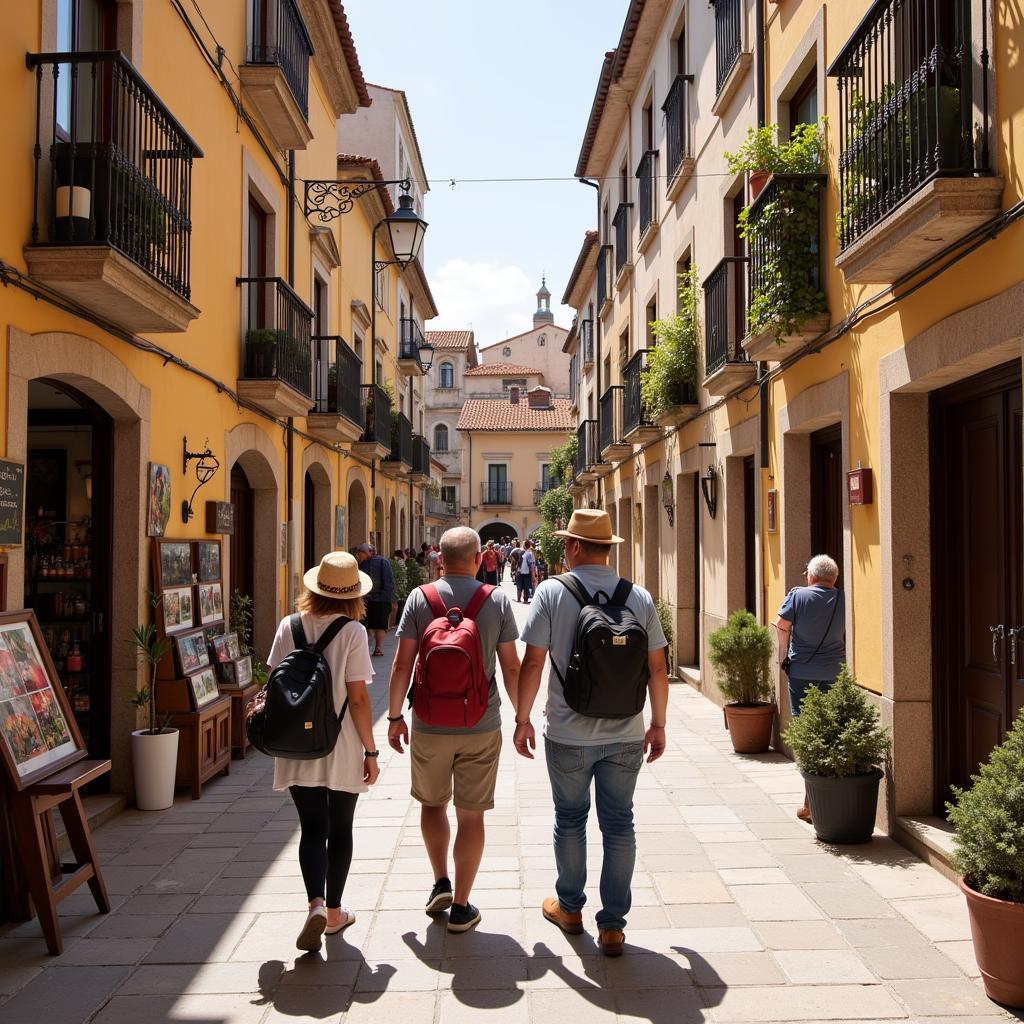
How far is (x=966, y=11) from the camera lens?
521cm

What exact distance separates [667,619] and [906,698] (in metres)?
7.79

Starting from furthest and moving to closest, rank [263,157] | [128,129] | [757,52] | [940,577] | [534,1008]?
[263,157] < [757,52] < [128,129] < [940,577] < [534,1008]

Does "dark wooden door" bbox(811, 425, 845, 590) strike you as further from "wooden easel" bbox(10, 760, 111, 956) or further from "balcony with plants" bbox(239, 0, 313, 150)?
"balcony with plants" bbox(239, 0, 313, 150)

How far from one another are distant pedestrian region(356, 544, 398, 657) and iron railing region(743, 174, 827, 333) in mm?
8515

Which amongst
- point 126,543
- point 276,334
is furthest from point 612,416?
point 126,543

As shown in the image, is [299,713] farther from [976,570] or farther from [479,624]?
[976,570]

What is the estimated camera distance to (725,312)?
10.3m

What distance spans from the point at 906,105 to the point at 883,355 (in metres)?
1.55

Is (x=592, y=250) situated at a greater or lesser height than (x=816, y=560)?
greater

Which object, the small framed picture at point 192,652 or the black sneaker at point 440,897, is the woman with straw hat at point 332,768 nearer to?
the black sneaker at point 440,897

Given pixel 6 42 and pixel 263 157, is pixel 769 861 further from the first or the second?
pixel 263 157

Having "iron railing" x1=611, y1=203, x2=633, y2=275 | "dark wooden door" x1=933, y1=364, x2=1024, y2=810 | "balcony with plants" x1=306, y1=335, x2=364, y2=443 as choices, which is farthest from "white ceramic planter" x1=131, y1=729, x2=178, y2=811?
"iron railing" x1=611, y1=203, x2=633, y2=275

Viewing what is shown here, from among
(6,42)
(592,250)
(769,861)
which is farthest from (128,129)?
(592,250)

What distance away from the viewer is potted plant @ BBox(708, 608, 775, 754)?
8.80 m
